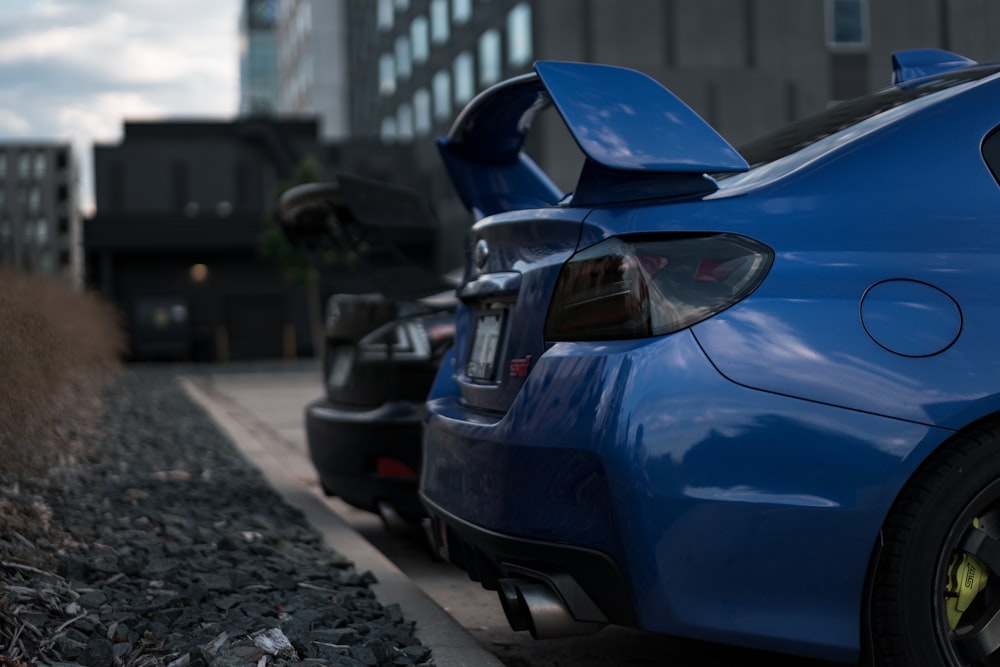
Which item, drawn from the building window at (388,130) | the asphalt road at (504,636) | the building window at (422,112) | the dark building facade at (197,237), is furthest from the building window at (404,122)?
the asphalt road at (504,636)

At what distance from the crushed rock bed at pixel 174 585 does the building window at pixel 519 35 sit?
24.4m

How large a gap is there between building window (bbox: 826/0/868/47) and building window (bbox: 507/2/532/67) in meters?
7.45

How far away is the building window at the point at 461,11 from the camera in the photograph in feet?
114

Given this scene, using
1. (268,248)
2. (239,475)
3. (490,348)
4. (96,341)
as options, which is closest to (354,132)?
(268,248)

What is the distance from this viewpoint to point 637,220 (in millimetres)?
2754

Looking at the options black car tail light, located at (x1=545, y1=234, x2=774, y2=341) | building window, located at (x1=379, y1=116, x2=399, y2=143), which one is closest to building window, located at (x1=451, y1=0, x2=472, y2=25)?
building window, located at (x1=379, y1=116, x2=399, y2=143)

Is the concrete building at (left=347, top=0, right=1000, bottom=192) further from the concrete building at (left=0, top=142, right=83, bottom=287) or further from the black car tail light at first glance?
the concrete building at (left=0, top=142, right=83, bottom=287)

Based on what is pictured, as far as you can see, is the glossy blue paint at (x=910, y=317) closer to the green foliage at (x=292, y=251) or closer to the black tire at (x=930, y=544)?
the black tire at (x=930, y=544)

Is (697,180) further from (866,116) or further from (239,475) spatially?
(239,475)

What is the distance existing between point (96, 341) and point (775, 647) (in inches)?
465

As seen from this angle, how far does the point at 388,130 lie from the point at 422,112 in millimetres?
6130

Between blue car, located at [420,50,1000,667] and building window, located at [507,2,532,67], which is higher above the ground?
building window, located at [507,2,532,67]

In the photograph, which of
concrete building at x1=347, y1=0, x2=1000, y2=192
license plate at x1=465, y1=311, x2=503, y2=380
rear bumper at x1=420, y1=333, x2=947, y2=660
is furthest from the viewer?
concrete building at x1=347, y1=0, x2=1000, y2=192

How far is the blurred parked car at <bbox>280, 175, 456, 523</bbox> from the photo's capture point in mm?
5207
